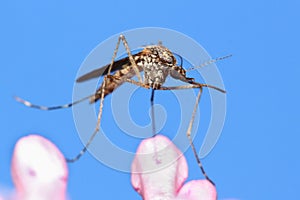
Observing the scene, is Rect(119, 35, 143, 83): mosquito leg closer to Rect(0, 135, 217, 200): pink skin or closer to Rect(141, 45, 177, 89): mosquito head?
Rect(141, 45, 177, 89): mosquito head

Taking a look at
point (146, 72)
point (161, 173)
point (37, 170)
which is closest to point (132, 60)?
point (146, 72)

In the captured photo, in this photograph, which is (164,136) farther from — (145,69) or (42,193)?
(42,193)

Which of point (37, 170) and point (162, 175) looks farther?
point (162, 175)

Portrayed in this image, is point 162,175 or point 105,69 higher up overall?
point 105,69

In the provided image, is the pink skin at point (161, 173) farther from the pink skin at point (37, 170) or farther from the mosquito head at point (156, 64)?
the pink skin at point (37, 170)

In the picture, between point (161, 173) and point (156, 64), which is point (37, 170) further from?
point (156, 64)

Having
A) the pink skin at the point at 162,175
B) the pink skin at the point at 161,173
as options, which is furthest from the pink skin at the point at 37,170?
the pink skin at the point at 161,173
